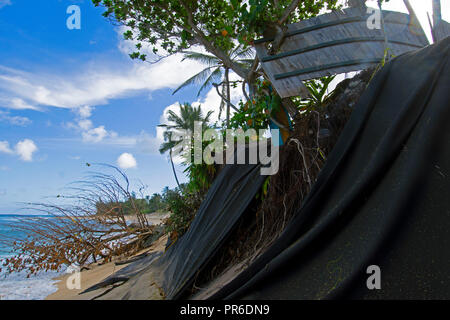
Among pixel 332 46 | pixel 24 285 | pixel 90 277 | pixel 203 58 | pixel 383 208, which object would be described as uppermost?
pixel 203 58

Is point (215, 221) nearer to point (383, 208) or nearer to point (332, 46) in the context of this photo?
point (383, 208)

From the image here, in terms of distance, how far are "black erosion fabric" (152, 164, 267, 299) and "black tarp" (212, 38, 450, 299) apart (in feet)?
2.59

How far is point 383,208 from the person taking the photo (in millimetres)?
1443

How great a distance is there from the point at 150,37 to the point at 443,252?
8891 mm

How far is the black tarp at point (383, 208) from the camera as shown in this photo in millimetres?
1286

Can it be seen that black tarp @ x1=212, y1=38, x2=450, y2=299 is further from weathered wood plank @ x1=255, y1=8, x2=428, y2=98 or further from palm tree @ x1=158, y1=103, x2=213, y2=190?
palm tree @ x1=158, y1=103, x2=213, y2=190

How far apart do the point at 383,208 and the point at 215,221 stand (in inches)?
66.2

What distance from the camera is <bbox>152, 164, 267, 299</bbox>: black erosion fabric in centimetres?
254

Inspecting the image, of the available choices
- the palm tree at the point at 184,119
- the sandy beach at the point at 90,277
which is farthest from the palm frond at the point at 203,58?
the sandy beach at the point at 90,277

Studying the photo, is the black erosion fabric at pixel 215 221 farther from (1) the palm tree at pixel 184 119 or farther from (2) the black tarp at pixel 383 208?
(1) the palm tree at pixel 184 119

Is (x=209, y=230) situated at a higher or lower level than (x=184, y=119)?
lower

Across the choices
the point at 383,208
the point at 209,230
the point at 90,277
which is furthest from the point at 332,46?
the point at 90,277
